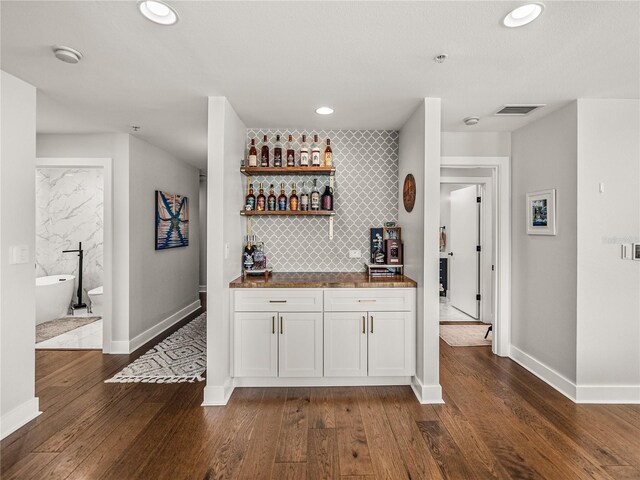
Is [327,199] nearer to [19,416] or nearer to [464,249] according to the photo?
[19,416]

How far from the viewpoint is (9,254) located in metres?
2.55

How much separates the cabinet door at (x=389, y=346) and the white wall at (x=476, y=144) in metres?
2.01

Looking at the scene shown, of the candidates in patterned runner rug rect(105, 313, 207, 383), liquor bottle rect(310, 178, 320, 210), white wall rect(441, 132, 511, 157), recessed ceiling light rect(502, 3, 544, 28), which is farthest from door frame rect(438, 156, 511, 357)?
patterned runner rug rect(105, 313, 207, 383)

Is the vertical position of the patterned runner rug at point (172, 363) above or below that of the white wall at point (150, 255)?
below

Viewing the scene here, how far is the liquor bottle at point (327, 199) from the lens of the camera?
12.1ft

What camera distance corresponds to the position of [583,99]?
2.99 meters

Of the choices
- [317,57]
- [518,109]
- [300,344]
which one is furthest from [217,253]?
[518,109]

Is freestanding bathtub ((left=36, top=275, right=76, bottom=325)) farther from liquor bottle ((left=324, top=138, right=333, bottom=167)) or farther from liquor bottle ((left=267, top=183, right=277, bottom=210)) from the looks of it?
liquor bottle ((left=324, top=138, right=333, bottom=167))

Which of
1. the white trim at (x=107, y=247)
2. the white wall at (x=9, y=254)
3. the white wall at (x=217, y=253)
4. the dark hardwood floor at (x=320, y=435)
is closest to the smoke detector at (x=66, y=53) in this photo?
the white wall at (x=9, y=254)

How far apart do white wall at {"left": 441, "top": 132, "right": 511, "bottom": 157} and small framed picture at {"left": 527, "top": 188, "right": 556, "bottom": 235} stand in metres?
0.67

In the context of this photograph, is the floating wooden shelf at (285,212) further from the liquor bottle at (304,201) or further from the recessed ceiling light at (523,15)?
the recessed ceiling light at (523,15)

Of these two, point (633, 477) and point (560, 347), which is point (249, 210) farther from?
point (633, 477)

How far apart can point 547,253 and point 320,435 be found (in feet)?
8.53

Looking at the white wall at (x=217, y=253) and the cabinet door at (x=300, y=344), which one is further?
the cabinet door at (x=300, y=344)
